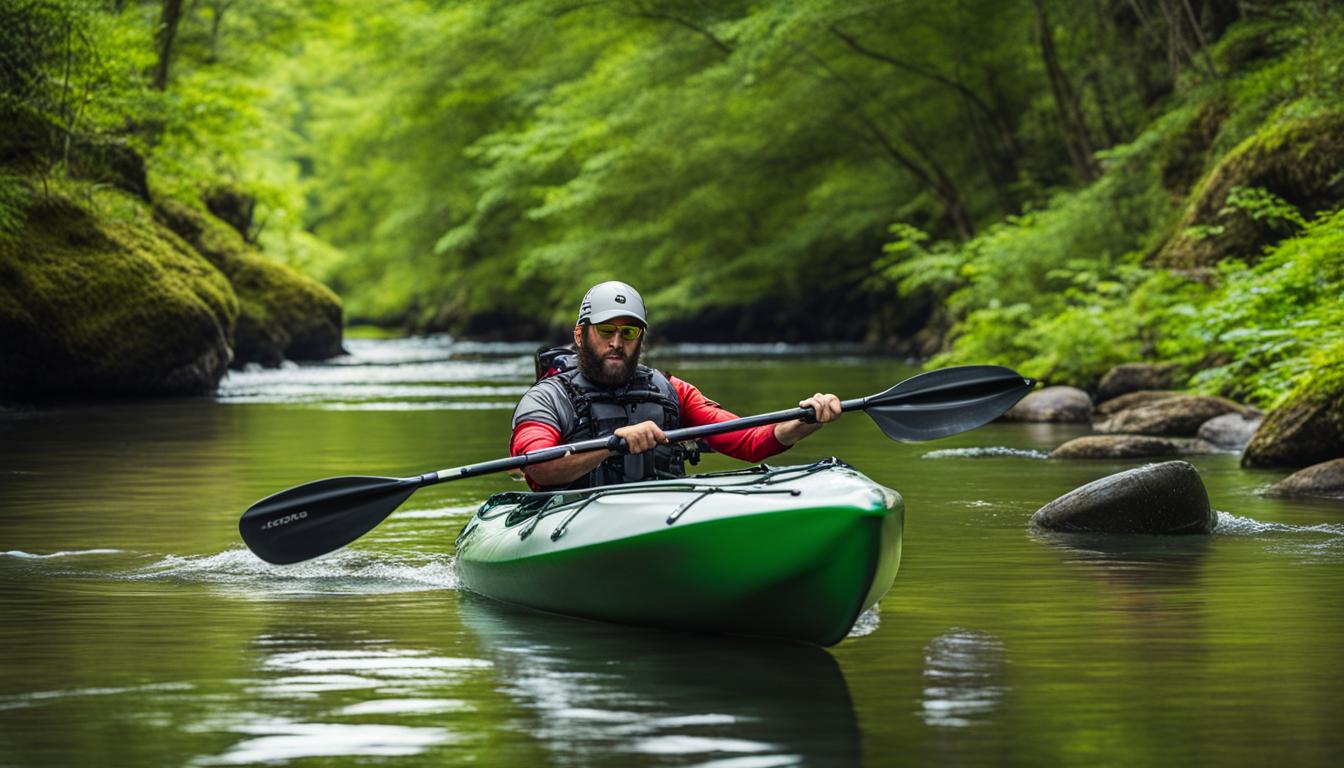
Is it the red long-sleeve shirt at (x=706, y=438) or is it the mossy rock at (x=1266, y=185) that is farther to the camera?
the mossy rock at (x=1266, y=185)

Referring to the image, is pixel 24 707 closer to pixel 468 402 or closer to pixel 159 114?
pixel 468 402

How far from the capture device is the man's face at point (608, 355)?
6.59 m

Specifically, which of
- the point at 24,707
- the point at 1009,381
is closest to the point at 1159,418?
the point at 1009,381

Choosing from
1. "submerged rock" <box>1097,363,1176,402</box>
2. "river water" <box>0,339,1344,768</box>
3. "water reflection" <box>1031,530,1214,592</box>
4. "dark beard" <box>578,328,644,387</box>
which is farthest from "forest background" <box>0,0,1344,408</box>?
"dark beard" <box>578,328,644,387</box>

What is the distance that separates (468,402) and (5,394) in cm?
491

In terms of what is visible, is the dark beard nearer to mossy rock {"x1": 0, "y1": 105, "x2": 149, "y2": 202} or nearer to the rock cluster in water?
the rock cluster in water

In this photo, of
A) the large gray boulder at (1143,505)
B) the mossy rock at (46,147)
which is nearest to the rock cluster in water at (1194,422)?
the large gray boulder at (1143,505)

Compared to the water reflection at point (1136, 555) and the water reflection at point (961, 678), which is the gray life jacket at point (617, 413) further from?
the water reflection at point (1136, 555)

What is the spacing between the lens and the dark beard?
261 inches

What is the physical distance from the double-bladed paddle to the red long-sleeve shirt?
122 millimetres

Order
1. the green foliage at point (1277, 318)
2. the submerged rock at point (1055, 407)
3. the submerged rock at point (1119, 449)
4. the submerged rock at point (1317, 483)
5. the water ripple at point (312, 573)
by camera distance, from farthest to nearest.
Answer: the submerged rock at point (1055, 407)
the green foliage at point (1277, 318)
the submerged rock at point (1119, 449)
the submerged rock at point (1317, 483)
the water ripple at point (312, 573)

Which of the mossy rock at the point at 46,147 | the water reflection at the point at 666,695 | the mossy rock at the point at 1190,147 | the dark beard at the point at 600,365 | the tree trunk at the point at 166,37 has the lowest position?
the water reflection at the point at 666,695

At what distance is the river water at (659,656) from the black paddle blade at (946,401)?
0.66 metres

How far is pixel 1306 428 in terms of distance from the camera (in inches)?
433
